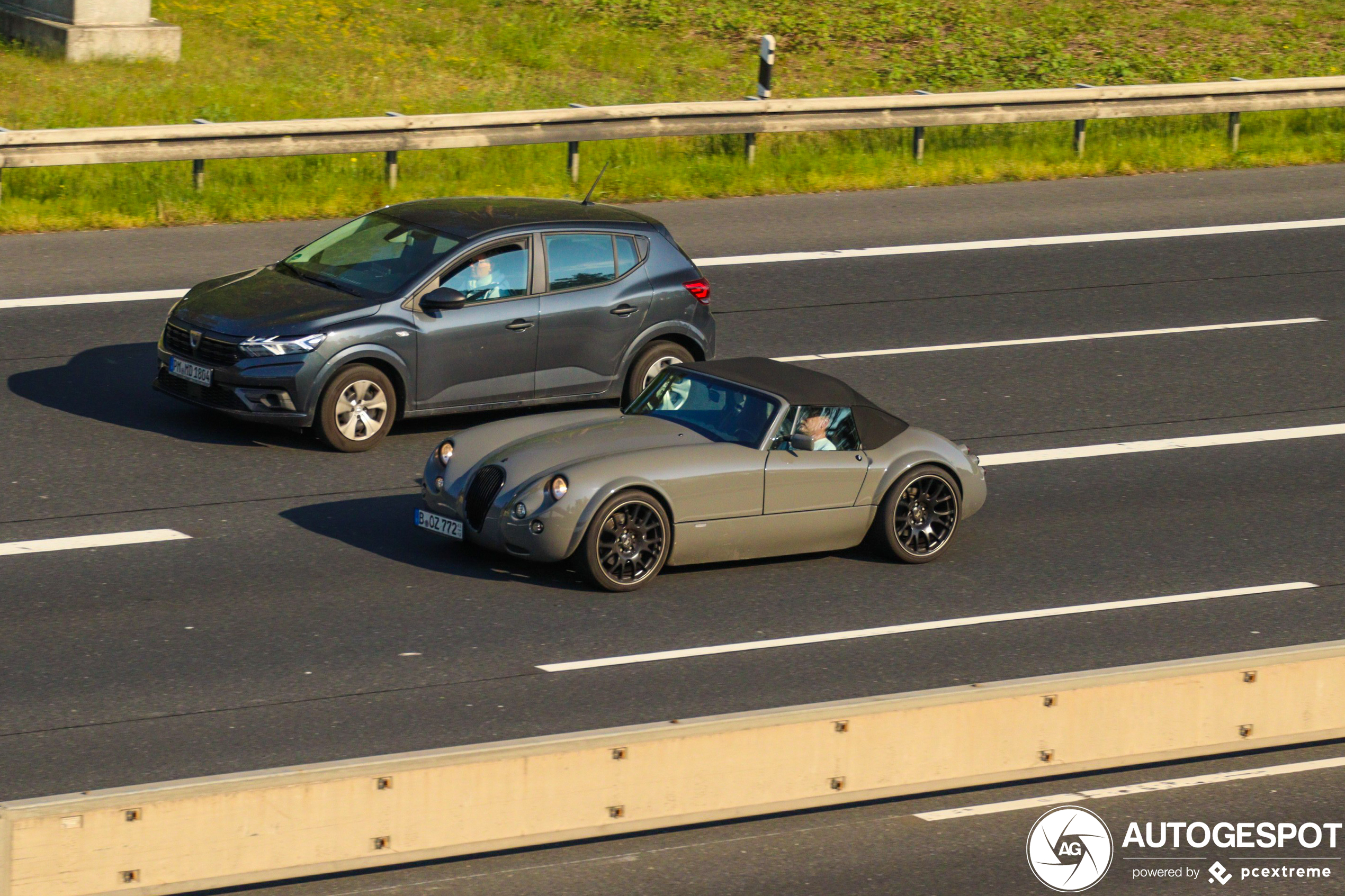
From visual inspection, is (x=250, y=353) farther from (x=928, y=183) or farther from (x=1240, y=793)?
(x=928, y=183)

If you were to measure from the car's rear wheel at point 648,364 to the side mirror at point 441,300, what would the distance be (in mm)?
1558

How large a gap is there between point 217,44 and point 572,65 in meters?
4.96

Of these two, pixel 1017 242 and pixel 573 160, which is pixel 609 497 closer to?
pixel 1017 242

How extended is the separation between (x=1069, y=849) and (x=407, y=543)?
5036mm

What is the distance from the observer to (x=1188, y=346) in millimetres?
16344

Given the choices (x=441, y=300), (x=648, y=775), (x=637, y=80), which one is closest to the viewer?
(x=648, y=775)

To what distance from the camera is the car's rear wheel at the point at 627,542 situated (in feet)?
34.4

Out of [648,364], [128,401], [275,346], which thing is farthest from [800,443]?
[128,401]

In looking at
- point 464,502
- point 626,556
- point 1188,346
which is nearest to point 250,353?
point 464,502

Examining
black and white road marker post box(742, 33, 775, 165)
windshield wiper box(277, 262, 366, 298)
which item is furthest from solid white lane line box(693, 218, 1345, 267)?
windshield wiper box(277, 262, 366, 298)

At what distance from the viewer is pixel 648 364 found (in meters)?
13.8

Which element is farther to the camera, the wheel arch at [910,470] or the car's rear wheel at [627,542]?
the wheel arch at [910,470]

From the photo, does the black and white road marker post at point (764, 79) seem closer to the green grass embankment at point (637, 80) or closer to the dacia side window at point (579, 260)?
the green grass embankment at point (637, 80)

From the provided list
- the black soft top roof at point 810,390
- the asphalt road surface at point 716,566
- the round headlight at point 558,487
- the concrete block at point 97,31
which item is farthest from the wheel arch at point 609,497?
the concrete block at point 97,31
